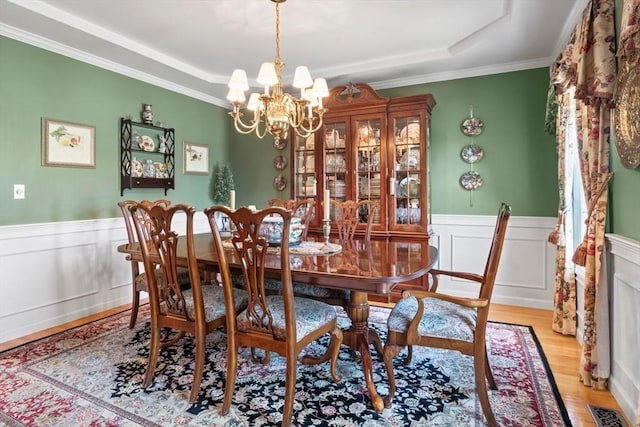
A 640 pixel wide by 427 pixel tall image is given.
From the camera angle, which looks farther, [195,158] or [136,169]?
[195,158]

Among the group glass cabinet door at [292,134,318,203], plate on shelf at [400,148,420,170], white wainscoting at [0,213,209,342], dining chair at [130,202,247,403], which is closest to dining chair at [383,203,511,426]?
dining chair at [130,202,247,403]

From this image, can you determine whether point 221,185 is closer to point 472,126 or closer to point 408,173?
point 408,173

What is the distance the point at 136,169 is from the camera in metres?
3.81

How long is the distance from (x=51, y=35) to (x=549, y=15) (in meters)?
3.88

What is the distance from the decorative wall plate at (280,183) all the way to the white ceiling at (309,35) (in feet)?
4.45

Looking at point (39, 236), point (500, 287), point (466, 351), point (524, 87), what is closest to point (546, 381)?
point (466, 351)

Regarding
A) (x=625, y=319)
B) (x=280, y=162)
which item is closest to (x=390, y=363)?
(x=625, y=319)

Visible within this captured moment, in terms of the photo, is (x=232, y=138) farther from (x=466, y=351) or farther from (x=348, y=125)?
(x=466, y=351)

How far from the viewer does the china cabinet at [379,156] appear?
3.75 metres

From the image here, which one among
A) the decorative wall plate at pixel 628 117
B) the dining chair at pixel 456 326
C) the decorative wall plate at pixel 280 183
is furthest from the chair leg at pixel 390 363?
the decorative wall plate at pixel 280 183

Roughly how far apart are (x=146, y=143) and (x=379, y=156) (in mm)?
2515

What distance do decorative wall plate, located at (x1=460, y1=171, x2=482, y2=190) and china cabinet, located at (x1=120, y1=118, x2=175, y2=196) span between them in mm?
3263

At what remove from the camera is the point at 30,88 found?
2.98 meters

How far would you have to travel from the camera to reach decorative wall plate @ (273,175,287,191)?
4875 millimetres
